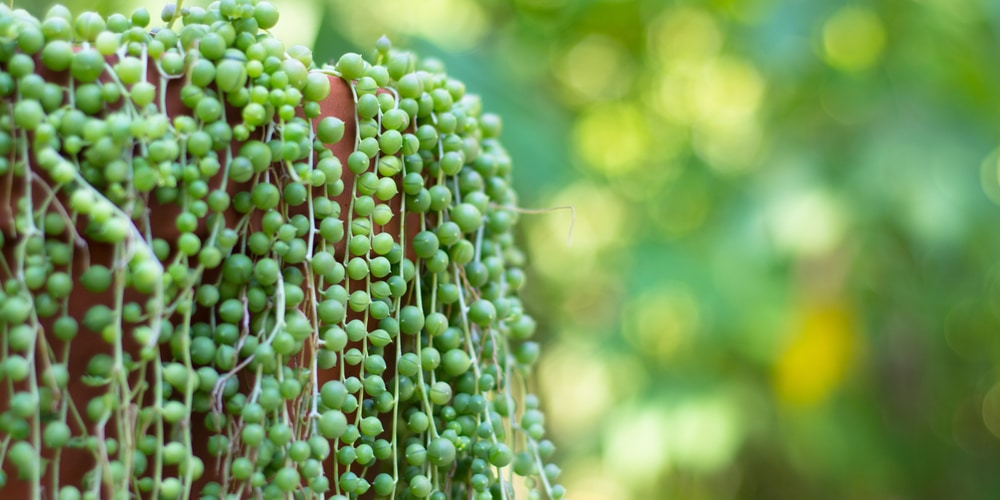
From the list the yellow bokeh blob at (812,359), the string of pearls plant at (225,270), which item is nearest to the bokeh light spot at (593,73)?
the yellow bokeh blob at (812,359)

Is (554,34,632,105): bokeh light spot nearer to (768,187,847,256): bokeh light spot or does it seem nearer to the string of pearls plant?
(768,187,847,256): bokeh light spot

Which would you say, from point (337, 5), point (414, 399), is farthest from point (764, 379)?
point (414, 399)

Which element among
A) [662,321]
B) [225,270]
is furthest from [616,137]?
[225,270]

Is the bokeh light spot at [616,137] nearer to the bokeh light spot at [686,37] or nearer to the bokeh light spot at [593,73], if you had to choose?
the bokeh light spot at [593,73]

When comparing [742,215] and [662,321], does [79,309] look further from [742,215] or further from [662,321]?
[662,321]

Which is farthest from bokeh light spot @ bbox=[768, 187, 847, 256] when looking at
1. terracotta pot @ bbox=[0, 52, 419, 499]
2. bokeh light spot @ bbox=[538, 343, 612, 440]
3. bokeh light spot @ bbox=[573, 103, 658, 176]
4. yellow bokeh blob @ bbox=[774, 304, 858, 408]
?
terracotta pot @ bbox=[0, 52, 419, 499]

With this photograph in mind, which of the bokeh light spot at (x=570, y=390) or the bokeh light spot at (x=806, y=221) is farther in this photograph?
the bokeh light spot at (x=570, y=390)

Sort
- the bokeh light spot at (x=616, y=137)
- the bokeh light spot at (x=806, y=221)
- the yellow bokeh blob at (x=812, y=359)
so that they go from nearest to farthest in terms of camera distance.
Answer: the bokeh light spot at (x=806, y=221) < the yellow bokeh blob at (x=812, y=359) < the bokeh light spot at (x=616, y=137)
